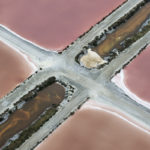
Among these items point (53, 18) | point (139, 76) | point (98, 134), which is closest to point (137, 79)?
point (139, 76)

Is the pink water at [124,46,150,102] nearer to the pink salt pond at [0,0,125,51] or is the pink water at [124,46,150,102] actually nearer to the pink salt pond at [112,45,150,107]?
the pink salt pond at [112,45,150,107]

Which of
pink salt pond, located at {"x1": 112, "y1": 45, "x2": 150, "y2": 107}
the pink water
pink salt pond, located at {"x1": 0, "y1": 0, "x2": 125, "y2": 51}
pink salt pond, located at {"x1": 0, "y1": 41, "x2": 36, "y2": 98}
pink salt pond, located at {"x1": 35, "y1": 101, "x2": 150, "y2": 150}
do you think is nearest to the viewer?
pink salt pond, located at {"x1": 35, "y1": 101, "x2": 150, "y2": 150}

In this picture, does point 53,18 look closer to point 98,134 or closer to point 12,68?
point 12,68

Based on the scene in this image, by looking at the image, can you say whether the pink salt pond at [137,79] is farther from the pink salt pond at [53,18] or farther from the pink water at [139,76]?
the pink salt pond at [53,18]

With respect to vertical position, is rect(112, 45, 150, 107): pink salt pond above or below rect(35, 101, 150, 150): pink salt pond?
above

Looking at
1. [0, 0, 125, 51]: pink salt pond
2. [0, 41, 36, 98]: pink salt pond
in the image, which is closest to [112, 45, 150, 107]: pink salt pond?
[0, 0, 125, 51]: pink salt pond

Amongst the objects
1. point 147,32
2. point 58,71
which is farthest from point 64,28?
point 147,32

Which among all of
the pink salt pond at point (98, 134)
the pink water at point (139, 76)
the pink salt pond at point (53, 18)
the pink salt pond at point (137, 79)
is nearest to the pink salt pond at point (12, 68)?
the pink salt pond at point (53, 18)
